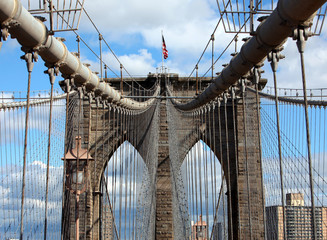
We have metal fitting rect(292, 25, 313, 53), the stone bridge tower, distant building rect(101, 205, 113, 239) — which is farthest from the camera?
the stone bridge tower

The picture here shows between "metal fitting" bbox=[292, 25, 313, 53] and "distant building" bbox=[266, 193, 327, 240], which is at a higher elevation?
"metal fitting" bbox=[292, 25, 313, 53]

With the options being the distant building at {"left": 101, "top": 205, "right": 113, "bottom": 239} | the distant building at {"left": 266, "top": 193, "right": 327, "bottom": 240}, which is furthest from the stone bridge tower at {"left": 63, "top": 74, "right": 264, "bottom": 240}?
the distant building at {"left": 266, "top": 193, "right": 327, "bottom": 240}

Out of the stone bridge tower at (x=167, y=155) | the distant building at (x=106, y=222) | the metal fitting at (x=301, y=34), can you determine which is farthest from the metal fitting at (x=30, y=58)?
the stone bridge tower at (x=167, y=155)

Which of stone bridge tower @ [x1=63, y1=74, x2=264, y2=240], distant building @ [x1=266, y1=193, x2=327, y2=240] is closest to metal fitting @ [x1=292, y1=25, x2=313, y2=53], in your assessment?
distant building @ [x1=266, y1=193, x2=327, y2=240]

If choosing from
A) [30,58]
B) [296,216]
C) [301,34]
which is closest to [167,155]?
[296,216]

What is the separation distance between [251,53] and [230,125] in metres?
14.5

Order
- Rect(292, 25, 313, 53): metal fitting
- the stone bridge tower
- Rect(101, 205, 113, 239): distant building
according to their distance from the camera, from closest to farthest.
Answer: Rect(292, 25, 313, 53): metal fitting
Rect(101, 205, 113, 239): distant building
the stone bridge tower

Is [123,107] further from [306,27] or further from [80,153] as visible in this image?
[306,27]

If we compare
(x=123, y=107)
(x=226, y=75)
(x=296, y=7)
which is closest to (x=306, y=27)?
(x=296, y=7)

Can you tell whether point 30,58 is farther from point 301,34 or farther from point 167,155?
point 167,155

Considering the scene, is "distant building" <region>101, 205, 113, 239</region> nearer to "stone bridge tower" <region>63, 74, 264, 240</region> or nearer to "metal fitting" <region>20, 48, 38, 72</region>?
"stone bridge tower" <region>63, 74, 264, 240</region>

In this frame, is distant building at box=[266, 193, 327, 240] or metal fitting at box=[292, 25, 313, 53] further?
distant building at box=[266, 193, 327, 240]

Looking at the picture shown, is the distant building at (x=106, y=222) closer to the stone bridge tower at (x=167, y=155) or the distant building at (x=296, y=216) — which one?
the stone bridge tower at (x=167, y=155)

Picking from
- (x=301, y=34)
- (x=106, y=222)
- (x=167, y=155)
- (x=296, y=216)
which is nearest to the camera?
(x=301, y=34)
